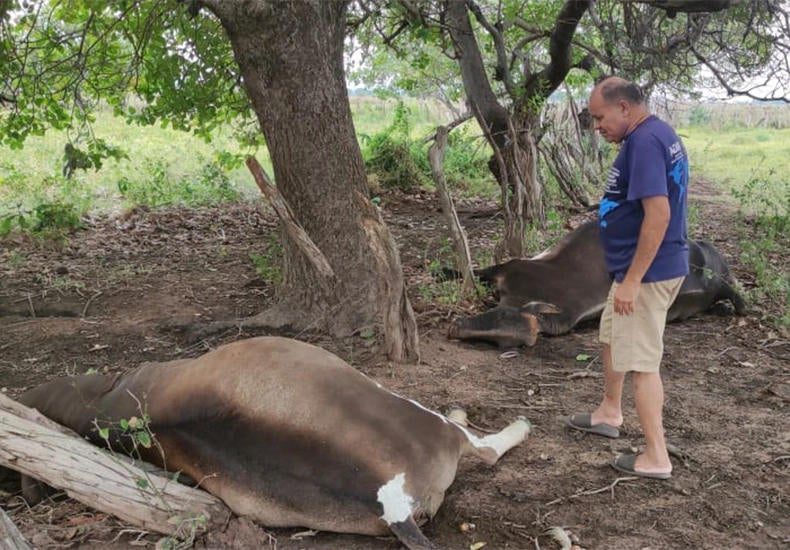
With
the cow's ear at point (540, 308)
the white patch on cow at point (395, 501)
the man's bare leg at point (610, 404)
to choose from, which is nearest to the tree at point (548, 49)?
the cow's ear at point (540, 308)

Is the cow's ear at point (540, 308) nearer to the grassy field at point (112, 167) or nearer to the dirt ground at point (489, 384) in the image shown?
the dirt ground at point (489, 384)

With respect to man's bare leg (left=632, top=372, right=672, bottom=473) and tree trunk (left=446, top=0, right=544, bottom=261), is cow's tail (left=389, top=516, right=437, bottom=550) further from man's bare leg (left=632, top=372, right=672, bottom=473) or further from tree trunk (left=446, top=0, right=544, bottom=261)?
tree trunk (left=446, top=0, right=544, bottom=261)

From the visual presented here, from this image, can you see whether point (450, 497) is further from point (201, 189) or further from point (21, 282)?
point (201, 189)

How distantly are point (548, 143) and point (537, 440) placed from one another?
7.47 metres

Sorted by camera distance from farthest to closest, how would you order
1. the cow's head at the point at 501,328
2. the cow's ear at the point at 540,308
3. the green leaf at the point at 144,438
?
1. the cow's ear at the point at 540,308
2. the cow's head at the point at 501,328
3. the green leaf at the point at 144,438

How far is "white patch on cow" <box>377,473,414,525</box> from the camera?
309 centimetres

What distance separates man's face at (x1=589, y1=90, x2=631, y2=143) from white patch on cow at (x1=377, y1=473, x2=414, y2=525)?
5.78 ft

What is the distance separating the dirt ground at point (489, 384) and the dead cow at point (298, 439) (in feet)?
0.48

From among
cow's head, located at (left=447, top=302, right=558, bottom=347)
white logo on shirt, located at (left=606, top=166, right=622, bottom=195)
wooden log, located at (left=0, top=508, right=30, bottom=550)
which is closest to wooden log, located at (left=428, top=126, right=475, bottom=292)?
cow's head, located at (left=447, top=302, right=558, bottom=347)

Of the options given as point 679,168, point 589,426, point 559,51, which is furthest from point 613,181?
point 559,51

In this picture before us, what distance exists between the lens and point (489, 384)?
4809 mm

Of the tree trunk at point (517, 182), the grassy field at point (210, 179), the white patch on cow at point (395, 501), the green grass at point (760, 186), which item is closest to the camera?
the white patch on cow at point (395, 501)

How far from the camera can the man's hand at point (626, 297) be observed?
3.45 metres

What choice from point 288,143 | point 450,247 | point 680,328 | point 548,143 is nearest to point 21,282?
point 288,143
